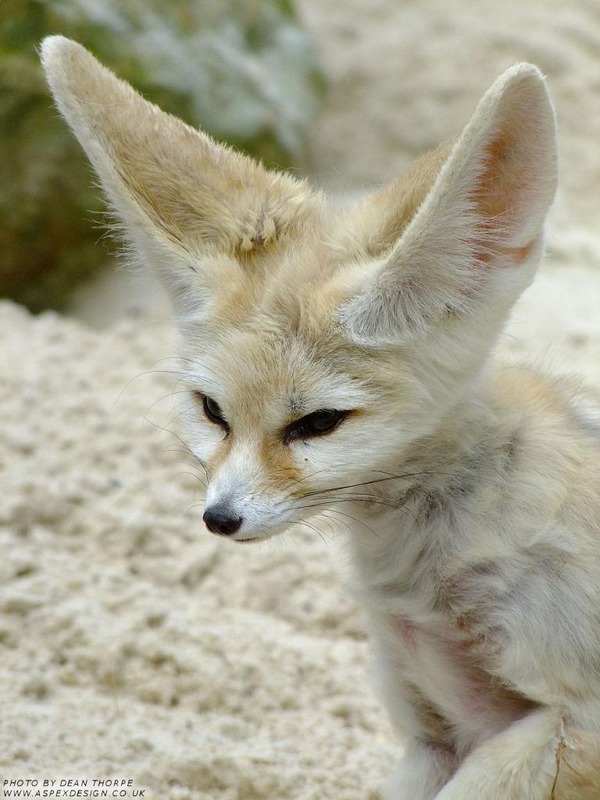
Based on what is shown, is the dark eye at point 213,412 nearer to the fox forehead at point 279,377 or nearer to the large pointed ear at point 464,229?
the fox forehead at point 279,377

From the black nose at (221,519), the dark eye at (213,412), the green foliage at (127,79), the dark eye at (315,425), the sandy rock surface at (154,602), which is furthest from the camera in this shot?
the green foliage at (127,79)

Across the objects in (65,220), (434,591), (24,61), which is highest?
(434,591)

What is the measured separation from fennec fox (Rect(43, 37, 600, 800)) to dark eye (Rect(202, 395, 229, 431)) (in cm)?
1

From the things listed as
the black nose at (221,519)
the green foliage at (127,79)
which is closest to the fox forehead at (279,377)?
the black nose at (221,519)

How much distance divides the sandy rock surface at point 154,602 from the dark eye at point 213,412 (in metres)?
0.42

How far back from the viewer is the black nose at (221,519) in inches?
96.3

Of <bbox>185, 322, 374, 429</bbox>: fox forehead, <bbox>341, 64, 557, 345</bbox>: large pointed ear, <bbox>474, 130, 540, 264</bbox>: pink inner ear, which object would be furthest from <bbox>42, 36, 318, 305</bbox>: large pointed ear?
<bbox>474, 130, 540, 264</bbox>: pink inner ear

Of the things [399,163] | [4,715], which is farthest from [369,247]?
[399,163]

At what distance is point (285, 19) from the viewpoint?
7.82 metres

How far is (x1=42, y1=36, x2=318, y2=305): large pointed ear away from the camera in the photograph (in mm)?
2779

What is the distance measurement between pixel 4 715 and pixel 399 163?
5.18 meters

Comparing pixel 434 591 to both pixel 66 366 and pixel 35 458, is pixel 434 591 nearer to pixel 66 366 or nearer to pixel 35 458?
pixel 35 458

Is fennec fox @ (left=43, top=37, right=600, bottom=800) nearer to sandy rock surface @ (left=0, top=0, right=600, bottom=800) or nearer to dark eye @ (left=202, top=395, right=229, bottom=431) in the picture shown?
dark eye @ (left=202, top=395, right=229, bottom=431)

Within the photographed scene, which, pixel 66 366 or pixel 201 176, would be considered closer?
pixel 201 176
